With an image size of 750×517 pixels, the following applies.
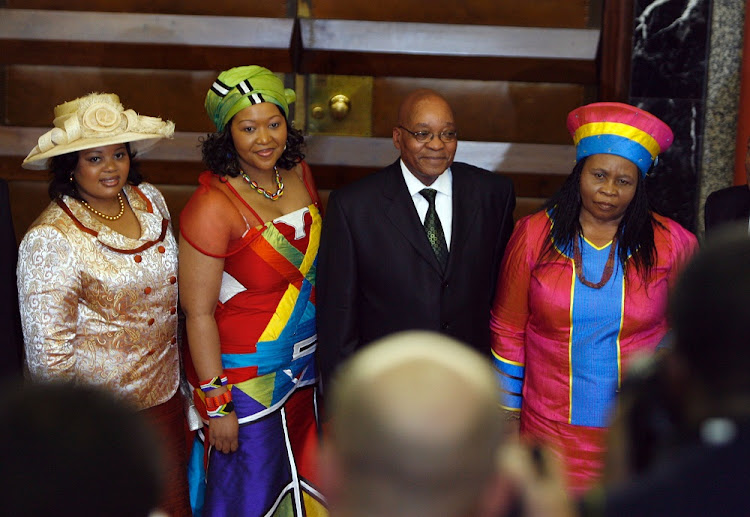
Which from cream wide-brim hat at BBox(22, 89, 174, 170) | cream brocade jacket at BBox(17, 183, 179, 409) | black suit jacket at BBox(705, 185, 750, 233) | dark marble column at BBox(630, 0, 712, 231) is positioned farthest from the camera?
dark marble column at BBox(630, 0, 712, 231)

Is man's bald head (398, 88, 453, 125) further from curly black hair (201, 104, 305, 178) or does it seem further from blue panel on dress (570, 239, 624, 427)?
blue panel on dress (570, 239, 624, 427)

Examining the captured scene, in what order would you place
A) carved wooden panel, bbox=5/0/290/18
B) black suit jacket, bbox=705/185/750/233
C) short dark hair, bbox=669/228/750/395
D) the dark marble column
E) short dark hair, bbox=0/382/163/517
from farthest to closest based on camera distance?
carved wooden panel, bbox=5/0/290/18 → the dark marble column → black suit jacket, bbox=705/185/750/233 → short dark hair, bbox=669/228/750/395 → short dark hair, bbox=0/382/163/517

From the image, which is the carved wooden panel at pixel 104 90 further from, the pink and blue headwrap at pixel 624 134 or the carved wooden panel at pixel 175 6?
the pink and blue headwrap at pixel 624 134

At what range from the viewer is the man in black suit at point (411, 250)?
2588 millimetres

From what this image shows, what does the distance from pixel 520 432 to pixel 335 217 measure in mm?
762

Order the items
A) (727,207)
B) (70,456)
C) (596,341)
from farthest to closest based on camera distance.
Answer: (727,207) → (596,341) → (70,456)

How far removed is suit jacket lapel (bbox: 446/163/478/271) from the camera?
2611mm

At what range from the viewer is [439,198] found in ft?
8.74

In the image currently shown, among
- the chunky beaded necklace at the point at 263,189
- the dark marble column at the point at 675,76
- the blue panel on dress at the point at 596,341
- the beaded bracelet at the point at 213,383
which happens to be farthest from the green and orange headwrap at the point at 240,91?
the dark marble column at the point at 675,76

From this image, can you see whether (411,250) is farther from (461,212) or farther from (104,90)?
(104,90)

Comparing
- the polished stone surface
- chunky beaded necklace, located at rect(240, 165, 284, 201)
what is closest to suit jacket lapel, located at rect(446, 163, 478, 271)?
chunky beaded necklace, located at rect(240, 165, 284, 201)

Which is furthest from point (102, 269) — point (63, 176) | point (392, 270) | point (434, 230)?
point (434, 230)

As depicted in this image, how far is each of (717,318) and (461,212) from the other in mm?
1645

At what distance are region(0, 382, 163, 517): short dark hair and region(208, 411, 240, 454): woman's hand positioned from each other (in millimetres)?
1741
